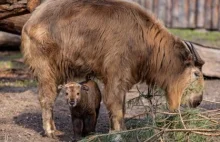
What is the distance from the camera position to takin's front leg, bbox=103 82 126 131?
24.7 feet

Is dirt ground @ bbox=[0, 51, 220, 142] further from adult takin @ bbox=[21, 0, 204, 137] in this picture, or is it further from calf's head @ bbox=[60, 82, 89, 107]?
calf's head @ bbox=[60, 82, 89, 107]

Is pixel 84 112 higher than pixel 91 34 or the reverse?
the reverse

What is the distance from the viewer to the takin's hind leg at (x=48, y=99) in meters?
7.87

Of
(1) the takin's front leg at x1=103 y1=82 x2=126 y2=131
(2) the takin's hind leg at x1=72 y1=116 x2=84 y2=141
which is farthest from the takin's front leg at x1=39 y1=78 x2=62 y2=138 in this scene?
(1) the takin's front leg at x1=103 y1=82 x2=126 y2=131

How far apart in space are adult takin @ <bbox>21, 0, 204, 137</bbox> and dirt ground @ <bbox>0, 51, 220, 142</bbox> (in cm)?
33

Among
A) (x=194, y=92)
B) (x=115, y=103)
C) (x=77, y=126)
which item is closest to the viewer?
(x=115, y=103)

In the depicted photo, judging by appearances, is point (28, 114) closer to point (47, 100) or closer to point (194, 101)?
point (47, 100)

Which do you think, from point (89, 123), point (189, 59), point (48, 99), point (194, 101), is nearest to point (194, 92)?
point (194, 101)

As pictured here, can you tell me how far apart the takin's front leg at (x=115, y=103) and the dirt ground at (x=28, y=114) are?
2.09ft

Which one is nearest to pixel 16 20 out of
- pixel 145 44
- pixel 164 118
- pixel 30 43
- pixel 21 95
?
pixel 21 95

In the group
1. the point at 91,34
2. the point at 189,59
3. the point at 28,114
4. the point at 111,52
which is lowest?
the point at 28,114

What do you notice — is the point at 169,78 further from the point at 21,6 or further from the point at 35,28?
the point at 21,6

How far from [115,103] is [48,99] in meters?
0.91

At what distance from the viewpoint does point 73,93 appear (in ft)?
24.5
